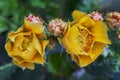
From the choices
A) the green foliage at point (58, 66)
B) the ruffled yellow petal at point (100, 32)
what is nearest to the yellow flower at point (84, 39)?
the ruffled yellow petal at point (100, 32)

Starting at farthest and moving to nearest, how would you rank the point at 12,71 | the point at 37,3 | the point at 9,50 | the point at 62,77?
the point at 37,3, the point at 62,77, the point at 12,71, the point at 9,50

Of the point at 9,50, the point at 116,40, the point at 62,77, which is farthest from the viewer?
the point at 62,77

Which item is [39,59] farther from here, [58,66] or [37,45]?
[58,66]

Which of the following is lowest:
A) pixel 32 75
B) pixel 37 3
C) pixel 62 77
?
pixel 62 77

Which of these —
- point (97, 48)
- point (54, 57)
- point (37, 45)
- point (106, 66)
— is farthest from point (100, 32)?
point (54, 57)

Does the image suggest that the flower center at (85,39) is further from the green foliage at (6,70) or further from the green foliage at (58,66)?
the green foliage at (58,66)

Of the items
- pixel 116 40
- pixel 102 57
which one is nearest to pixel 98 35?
pixel 116 40

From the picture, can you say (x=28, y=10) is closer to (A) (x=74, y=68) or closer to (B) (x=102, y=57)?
(A) (x=74, y=68)
